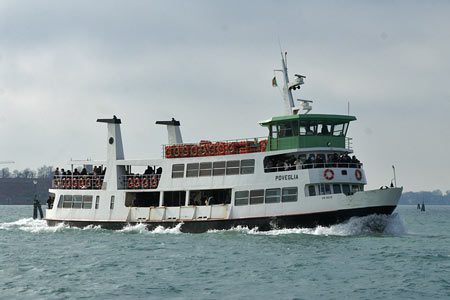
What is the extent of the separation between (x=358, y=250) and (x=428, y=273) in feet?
16.5

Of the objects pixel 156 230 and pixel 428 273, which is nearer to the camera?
pixel 428 273

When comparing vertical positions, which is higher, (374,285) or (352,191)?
(352,191)

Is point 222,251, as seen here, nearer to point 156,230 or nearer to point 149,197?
point 156,230

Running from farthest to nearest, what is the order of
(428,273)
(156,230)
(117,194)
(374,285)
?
(117,194) < (156,230) < (428,273) < (374,285)

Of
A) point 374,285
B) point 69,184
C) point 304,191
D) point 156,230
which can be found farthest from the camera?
point 69,184

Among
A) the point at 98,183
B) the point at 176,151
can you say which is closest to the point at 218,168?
the point at 176,151

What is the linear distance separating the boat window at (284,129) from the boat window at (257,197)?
3.59m

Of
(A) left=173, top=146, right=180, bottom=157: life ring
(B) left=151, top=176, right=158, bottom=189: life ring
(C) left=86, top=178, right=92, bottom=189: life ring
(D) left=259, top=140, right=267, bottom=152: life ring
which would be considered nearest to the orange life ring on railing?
(C) left=86, top=178, right=92, bottom=189: life ring

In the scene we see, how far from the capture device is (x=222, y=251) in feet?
101

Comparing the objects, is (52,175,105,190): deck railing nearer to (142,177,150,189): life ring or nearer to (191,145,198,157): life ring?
(142,177,150,189): life ring

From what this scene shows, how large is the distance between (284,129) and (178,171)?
745 cm

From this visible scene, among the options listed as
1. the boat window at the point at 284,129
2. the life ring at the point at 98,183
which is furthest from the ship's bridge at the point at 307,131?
the life ring at the point at 98,183

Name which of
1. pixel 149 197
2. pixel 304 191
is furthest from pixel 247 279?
pixel 149 197

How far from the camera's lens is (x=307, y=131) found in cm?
3794
